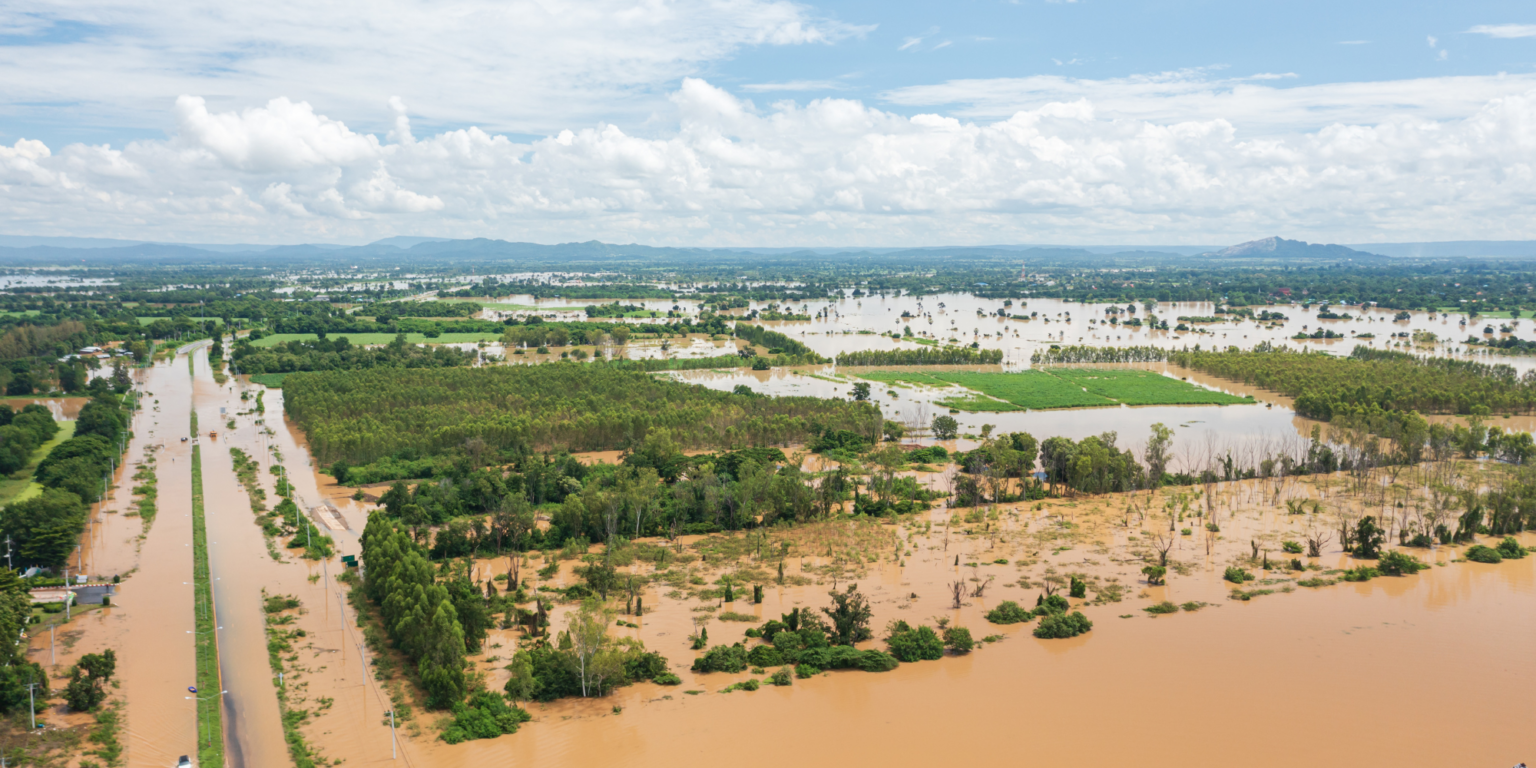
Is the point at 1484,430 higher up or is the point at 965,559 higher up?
the point at 1484,430

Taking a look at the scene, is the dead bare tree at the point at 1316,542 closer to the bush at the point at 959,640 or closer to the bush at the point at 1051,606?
the bush at the point at 1051,606

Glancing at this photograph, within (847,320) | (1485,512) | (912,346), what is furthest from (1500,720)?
(847,320)

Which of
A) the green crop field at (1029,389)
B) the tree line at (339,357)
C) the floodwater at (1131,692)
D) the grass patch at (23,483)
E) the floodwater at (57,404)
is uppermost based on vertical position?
the tree line at (339,357)

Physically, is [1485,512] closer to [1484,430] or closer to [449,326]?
[1484,430]

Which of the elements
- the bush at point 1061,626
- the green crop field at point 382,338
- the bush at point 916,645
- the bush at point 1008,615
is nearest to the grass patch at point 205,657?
the bush at point 916,645

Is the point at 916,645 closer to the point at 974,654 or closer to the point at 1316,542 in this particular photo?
the point at 974,654

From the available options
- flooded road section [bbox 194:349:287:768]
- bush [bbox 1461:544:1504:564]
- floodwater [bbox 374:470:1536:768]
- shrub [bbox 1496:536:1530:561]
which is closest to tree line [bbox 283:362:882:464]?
flooded road section [bbox 194:349:287:768]

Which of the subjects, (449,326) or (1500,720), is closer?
(1500,720)
